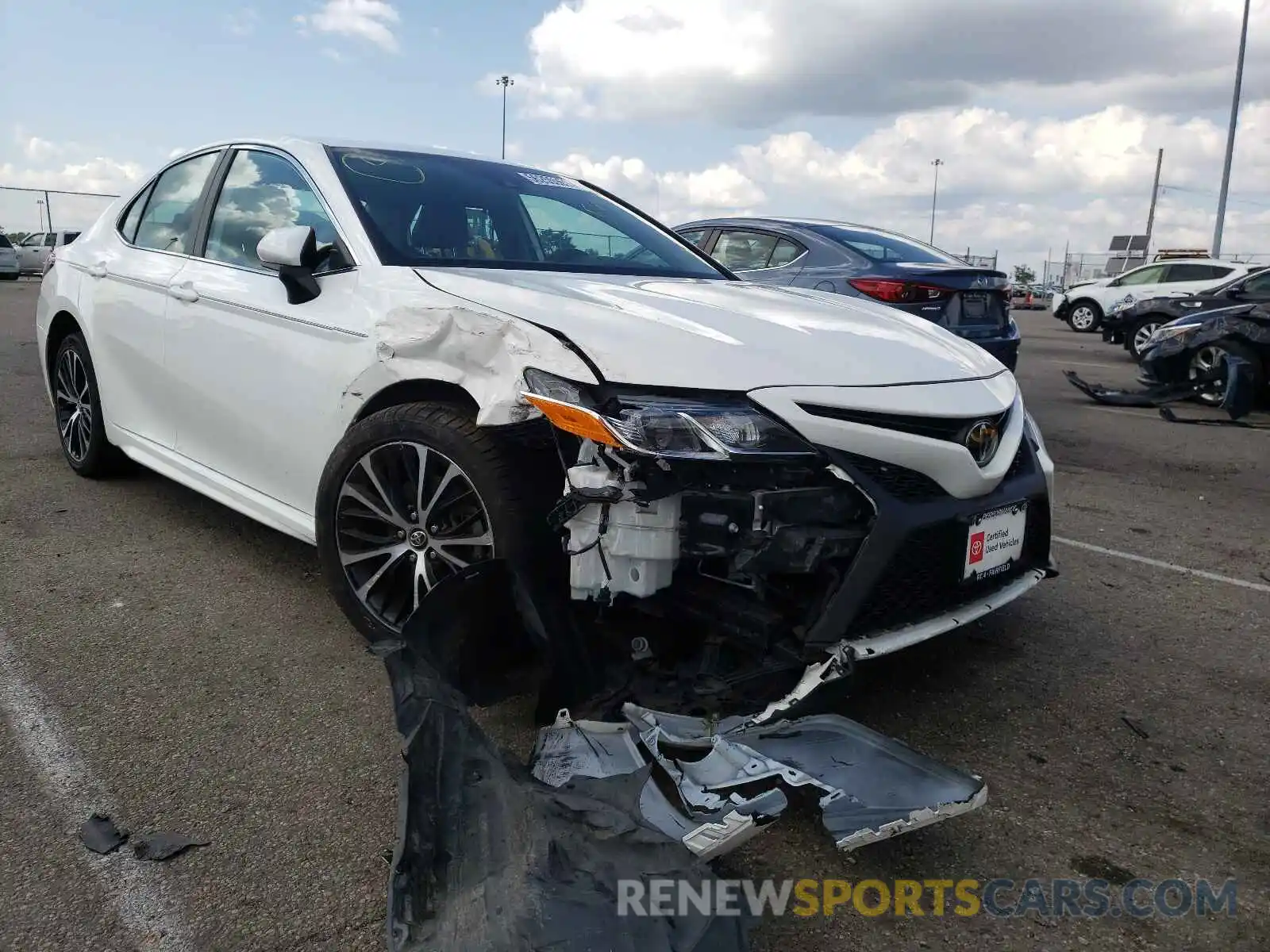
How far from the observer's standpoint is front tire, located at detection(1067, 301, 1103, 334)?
69.9 feet

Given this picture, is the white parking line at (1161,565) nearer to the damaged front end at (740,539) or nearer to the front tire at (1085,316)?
the damaged front end at (740,539)

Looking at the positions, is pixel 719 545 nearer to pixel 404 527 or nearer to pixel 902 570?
pixel 902 570

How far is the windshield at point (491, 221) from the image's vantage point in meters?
3.36

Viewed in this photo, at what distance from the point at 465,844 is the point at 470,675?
633 mm

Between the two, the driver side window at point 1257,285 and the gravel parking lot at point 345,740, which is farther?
the driver side window at point 1257,285

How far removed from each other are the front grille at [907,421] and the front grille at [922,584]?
0.24 meters

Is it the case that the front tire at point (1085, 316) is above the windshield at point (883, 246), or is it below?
below

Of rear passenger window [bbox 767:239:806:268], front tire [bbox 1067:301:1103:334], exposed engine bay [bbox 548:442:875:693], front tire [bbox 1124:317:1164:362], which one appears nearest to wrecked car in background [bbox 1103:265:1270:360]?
front tire [bbox 1124:317:1164:362]

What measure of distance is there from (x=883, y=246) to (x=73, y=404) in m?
5.47

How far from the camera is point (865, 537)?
8.00ft

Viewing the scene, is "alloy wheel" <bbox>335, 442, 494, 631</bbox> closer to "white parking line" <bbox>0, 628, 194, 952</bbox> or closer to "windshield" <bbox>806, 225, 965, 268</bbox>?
"white parking line" <bbox>0, 628, 194, 952</bbox>

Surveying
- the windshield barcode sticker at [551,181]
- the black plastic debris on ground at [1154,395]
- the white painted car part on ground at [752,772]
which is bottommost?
the white painted car part on ground at [752,772]

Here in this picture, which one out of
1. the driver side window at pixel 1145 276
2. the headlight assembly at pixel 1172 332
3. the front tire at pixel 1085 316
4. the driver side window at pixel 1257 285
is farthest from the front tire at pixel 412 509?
the front tire at pixel 1085 316

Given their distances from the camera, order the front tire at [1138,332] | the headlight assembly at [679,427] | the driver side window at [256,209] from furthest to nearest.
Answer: the front tire at [1138,332] < the driver side window at [256,209] < the headlight assembly at [679,427]
